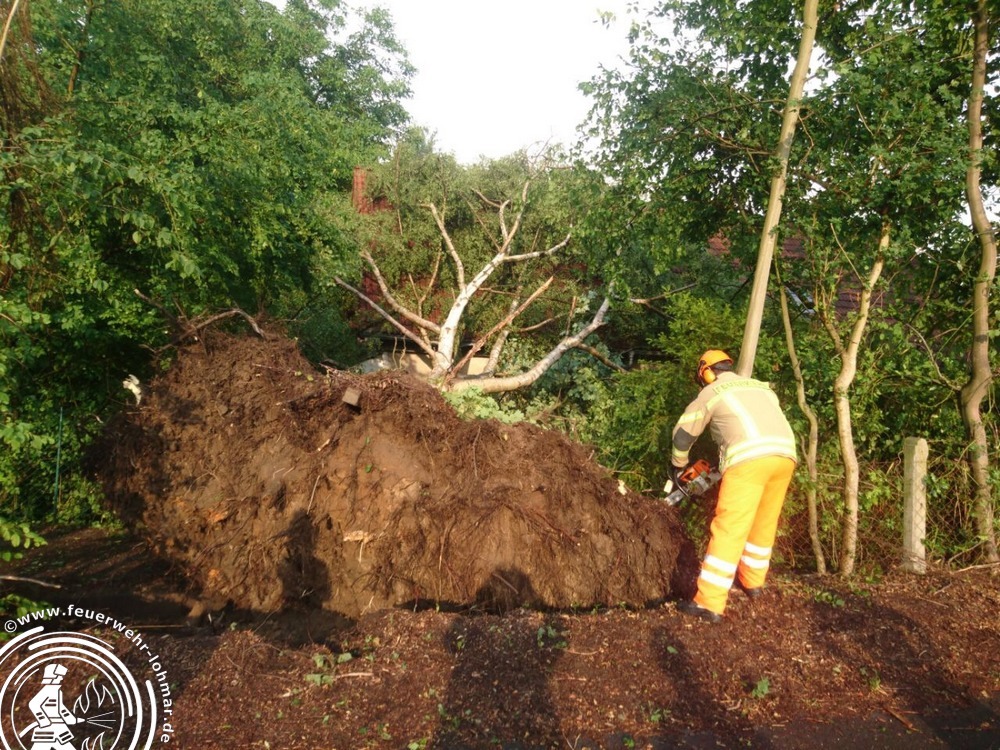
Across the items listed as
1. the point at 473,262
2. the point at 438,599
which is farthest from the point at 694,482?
the point at 473,262

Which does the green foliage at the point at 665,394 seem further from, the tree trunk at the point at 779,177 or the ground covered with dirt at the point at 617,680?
the ground covered with dirt at the point at 617,680

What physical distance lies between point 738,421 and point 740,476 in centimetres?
40

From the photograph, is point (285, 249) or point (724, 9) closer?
point (724, 9)

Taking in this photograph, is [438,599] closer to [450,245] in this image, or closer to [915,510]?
[915,510]

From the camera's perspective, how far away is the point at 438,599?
533 centimetres

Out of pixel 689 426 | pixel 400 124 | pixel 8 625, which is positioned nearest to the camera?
pixel 8 625

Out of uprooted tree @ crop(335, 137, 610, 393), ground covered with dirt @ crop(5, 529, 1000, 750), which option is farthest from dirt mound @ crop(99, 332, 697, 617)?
uprooted tree @ crop(335, 137, 610, 393)

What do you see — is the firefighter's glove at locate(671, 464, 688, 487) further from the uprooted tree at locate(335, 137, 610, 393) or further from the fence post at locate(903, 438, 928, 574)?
the uprooted tree at locate(335, 137, 610, 393)

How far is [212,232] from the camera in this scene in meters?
7.24

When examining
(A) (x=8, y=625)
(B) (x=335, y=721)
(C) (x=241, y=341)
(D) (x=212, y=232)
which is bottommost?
(A) (x=8, y=625)

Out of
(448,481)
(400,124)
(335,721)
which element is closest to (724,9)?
(448,481)

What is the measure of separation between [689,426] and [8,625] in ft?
15.2

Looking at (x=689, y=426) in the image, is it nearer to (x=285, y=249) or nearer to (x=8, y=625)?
(x=8, y=625)

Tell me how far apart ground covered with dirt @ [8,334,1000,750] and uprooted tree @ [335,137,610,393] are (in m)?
5.07
